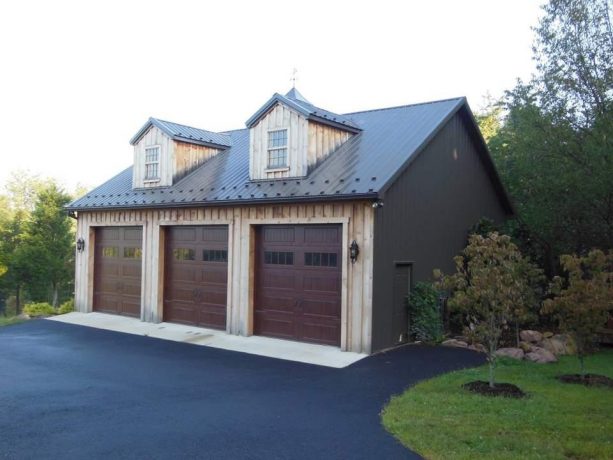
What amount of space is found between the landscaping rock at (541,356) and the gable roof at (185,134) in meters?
10.7

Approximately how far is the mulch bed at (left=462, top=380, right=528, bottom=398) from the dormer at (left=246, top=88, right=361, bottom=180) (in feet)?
Result: 20.3

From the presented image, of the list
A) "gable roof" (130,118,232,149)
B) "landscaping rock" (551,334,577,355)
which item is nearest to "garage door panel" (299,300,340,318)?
"landscaping rock" (551,334,577,355)

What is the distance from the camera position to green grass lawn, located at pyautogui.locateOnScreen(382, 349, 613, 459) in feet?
18.1

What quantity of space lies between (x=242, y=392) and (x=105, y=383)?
90.0 inches

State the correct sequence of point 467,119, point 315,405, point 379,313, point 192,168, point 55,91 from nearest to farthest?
1. point 315,405
2. point 379,313
3. point 467,119
4. point 192,168
5. point 55,91

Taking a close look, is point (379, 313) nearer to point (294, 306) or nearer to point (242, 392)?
point (294, 306)

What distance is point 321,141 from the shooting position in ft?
42.5

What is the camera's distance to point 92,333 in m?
13.6

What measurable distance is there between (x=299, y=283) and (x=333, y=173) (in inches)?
102

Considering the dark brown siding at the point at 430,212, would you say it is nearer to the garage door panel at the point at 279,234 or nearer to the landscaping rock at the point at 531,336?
the garage door panel at the point at 279,234

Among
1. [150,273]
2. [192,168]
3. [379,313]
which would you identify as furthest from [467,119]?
[150,273]

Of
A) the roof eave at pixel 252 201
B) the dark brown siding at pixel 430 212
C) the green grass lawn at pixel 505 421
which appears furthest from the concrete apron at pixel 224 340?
the roof eave at pixel 252 201

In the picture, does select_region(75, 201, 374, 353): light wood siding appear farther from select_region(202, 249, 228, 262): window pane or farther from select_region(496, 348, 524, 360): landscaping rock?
select_region(496, 348, 524, 360): landscaping rock

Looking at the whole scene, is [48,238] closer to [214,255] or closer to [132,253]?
[132,253]
